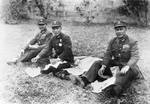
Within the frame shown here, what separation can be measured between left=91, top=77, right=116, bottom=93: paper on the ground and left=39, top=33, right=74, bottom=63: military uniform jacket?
4.40 ft

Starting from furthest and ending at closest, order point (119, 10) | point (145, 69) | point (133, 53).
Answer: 1. point (119, 10)
2. point (145, 69)
3. point (133, 53)

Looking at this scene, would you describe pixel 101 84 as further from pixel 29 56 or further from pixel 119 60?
pixel 29 56

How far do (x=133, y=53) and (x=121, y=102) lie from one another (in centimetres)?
101

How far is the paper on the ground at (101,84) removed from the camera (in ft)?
17.5

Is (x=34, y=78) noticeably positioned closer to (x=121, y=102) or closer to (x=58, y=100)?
(x=58, y=100)

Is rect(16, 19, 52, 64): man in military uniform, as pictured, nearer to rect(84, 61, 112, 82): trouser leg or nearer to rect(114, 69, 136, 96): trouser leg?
rect(84, 61, 112, 82): trouser leg

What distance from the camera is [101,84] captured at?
5.68 metres

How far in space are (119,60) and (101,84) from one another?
0.76 m

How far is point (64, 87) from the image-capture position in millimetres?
6211

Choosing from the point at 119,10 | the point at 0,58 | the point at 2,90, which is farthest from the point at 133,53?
the point at 119,10

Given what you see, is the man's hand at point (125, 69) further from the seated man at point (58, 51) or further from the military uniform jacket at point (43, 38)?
the military uniform jacket at point (43, 38)

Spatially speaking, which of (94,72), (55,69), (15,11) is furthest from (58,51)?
(15,11)

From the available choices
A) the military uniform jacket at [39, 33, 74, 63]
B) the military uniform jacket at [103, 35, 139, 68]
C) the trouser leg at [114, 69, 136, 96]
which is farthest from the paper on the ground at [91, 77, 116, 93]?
the military uniform jacket at [39, 33, 74, 63]

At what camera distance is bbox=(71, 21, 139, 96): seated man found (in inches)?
225
